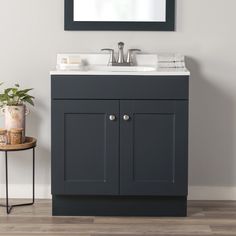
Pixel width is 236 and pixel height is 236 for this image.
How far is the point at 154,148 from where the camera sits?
11.2ft

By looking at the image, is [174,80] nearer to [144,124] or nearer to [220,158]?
[144,124]

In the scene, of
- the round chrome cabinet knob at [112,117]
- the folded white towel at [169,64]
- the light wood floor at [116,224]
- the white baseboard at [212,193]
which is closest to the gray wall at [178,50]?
the white baseboard at [212,193]

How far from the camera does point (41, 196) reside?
3854 millimetres

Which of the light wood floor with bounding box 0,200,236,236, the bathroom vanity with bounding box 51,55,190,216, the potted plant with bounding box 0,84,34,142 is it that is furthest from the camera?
the potted plant with bounding box 0,84,34,142

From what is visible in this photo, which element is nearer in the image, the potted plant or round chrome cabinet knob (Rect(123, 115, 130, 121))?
round chrome cabinet knob (Rect(123, 115, 130, 121))

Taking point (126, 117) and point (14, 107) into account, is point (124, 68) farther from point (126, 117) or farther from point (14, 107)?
point (14, 107)

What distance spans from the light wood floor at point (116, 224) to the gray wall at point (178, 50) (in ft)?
1.26

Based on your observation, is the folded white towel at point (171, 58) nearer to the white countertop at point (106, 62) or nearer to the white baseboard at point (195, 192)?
the white countertop at point (106, 62)

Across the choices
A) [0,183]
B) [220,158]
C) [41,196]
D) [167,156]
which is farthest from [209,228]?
[0,183]

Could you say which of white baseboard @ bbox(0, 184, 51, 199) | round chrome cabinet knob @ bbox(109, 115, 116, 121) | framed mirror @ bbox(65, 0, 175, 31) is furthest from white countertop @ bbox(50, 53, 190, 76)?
white baseboard @ bbox(0, 184, 51, 199)

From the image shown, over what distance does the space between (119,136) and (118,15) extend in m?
0.77

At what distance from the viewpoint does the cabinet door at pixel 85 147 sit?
3.40m

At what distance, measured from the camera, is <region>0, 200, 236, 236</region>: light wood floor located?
3.21 m

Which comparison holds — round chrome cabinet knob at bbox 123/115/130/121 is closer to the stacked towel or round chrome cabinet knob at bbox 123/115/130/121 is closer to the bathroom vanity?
the bathroom vanity
